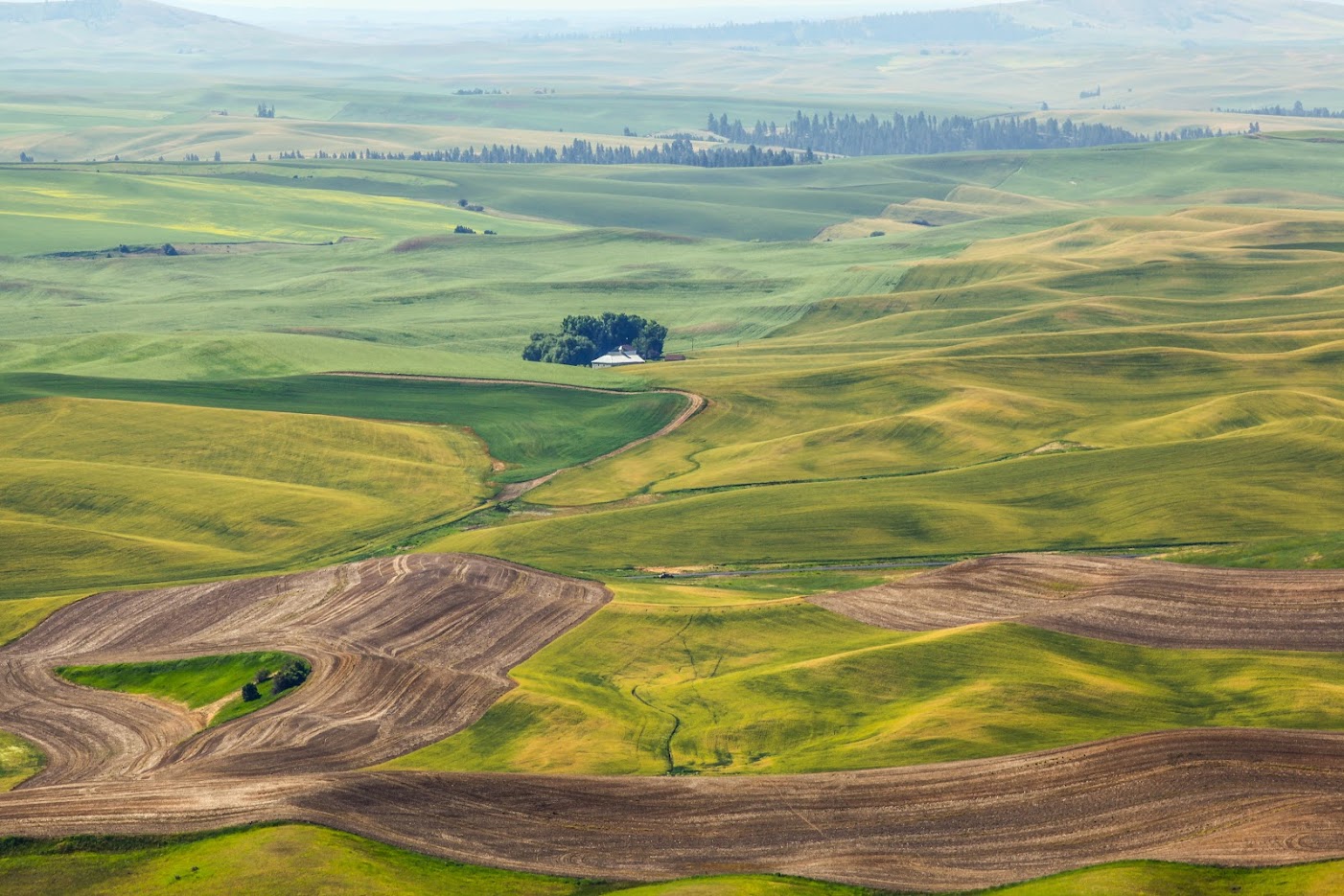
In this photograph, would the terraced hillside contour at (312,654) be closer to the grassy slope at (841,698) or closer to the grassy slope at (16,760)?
the grassy slope at (16,760)

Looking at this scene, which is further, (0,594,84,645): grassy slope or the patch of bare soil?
(0,594,84,645): grassy slope

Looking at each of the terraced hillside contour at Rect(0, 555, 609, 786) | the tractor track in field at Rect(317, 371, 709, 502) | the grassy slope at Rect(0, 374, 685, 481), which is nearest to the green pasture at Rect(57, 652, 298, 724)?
the terraced hillside contour at Rect(0, 555, 609, 786)

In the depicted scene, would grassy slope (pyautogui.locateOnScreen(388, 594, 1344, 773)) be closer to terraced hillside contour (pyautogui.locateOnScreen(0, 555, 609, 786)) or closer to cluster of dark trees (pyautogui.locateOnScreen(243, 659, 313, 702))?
terraced hillside contour (pyautogui.locateOnScreen(0, 555, 609, 786))

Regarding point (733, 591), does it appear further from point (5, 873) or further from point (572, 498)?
point (5, 873)

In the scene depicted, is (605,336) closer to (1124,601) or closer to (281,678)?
(1124,601)

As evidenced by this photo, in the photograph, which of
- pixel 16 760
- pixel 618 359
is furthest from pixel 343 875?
pixel 618 359

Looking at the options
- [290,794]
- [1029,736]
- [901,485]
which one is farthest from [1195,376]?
[290,794]
